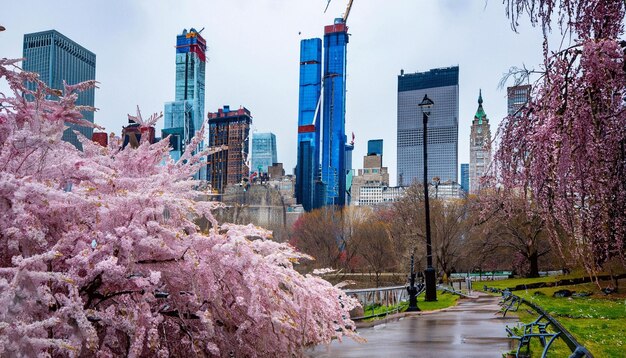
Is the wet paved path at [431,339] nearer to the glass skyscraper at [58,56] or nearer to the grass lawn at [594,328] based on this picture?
the grass lawn at [594,328]

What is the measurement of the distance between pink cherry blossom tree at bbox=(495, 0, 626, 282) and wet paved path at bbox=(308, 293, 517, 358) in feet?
10.00

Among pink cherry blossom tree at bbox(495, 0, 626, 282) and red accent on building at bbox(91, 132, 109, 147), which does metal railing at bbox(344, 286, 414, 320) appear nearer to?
pink cherry blossom tree at bbox(495, 0, 626, 282)

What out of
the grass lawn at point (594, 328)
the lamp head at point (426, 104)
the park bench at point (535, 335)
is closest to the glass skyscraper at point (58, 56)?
the lamp head at point (426, 104)

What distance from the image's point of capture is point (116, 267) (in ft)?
8.70

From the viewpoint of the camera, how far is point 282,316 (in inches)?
121

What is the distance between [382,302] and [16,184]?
17.4 m

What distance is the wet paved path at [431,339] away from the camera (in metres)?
8.95

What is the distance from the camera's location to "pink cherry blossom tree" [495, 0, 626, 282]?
4.94m

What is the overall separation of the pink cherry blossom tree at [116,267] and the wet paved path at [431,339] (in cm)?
355

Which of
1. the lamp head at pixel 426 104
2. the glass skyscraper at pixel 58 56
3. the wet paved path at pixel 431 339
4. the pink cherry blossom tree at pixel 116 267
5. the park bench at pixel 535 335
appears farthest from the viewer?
the glass skyscraper at pixel 58 56

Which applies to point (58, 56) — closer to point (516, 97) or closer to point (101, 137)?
point (516, 97)

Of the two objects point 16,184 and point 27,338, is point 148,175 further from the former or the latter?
point 27,338

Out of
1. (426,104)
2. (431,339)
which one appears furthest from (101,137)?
(426,104)

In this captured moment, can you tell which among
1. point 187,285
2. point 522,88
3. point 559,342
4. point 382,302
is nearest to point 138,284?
point 187,285
